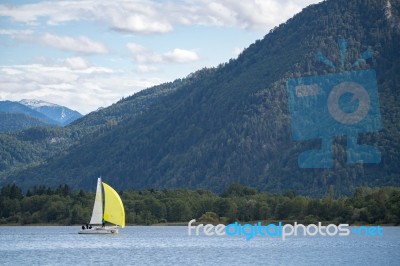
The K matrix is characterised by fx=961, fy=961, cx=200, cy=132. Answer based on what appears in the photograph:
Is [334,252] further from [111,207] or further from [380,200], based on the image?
[380,200]

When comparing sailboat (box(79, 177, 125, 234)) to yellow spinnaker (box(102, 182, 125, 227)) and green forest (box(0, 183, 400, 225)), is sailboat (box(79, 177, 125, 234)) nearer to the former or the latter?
yellow spinnaker (box(102, 182, 125, 227))

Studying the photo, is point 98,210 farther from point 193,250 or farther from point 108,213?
point 193,250

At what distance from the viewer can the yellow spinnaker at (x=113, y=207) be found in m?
137

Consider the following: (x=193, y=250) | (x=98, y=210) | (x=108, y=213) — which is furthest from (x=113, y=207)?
(x=193, y=250)

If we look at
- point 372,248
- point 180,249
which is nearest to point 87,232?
point 180,249

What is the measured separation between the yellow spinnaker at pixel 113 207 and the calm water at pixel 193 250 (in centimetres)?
317

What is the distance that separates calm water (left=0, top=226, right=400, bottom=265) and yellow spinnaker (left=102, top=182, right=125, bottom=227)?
317 cm

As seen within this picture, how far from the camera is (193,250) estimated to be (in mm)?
116250

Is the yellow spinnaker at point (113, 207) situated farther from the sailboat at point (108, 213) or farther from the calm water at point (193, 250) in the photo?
the calm water at point (193, 250)

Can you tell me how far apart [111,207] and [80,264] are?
43.8 meters

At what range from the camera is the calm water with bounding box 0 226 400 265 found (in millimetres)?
98125

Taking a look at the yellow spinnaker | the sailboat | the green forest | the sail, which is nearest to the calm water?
the sailboat

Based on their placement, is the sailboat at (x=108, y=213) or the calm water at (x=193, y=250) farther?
the sailboat at (x=108, y=213)

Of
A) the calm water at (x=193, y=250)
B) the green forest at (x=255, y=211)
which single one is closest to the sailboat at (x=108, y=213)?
the calm water at (x=193, y=250)
